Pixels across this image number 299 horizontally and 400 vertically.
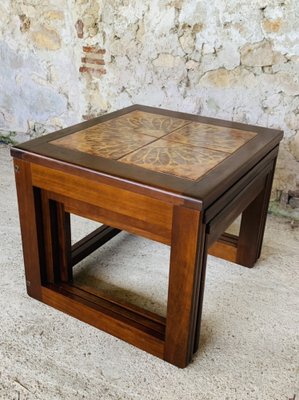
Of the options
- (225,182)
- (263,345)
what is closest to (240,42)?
(225,182)

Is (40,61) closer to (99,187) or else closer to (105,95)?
(105,95)

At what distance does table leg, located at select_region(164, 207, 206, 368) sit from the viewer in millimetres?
1360

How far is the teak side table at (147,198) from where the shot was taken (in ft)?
4.62

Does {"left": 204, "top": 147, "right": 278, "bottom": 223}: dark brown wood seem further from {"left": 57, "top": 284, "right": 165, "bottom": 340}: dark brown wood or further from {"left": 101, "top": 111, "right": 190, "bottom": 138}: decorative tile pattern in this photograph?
{"left": 57, "top": 284, "right": 165, "bottom": 340}: dark brown wood

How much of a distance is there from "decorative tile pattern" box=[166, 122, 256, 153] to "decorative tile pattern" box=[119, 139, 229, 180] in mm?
60

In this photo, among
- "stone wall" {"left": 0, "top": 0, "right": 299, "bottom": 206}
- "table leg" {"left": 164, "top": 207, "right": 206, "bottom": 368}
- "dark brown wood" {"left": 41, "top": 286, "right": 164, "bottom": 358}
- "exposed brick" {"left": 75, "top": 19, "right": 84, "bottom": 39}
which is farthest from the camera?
"exposed brick" {"left": 75, "top": 19, "right": 84, "bottom": 39}

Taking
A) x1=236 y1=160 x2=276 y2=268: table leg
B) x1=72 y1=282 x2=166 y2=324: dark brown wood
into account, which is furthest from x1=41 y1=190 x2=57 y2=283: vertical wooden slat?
x1=236 y1=160 x2=276 y2=268: table leg

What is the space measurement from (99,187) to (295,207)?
1577mm

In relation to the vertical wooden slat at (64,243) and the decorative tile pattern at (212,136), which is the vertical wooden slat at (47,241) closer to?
the vertical wooden slat at (64,243)

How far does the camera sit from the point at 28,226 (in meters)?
1.77

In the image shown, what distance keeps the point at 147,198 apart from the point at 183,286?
332 millimetres

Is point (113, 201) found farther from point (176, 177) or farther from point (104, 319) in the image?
point (104, 319)

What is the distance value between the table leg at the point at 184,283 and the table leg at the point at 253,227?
661 mm

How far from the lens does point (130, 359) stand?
63.5 inches
